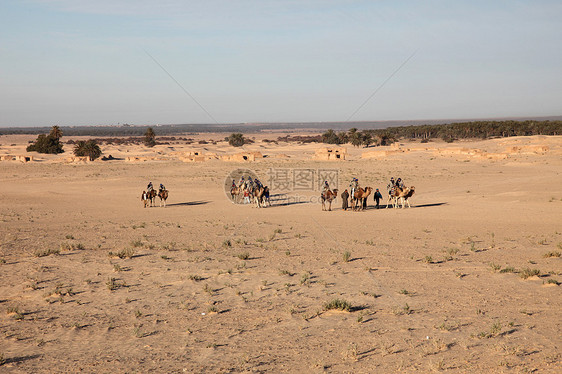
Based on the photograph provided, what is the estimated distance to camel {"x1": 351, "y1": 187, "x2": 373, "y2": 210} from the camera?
2753 centimetres

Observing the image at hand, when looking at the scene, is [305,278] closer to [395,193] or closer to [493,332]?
[493,332]

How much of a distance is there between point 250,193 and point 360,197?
24.6 ft

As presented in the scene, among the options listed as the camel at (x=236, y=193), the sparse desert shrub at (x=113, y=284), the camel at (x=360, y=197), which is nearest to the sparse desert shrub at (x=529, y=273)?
the sparse desert shrub at (x=113, y=284)

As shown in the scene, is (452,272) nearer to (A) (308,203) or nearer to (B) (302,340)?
(B) (302,340)

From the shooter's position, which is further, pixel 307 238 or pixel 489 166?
pixel 489 166

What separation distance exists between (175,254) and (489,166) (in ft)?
147

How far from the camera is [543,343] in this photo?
29.6 ft

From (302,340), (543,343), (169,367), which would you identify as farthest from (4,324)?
(543,343)

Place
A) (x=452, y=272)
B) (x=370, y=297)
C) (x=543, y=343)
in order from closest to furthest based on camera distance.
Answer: (x=543, y=343) < (x=370, y=297) < (x=452, y=272)

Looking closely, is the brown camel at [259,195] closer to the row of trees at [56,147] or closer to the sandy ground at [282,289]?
the sandy ground at [282,289]

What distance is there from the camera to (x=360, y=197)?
27.6 m

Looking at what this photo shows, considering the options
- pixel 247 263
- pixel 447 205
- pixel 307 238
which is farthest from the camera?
pixel 447 205

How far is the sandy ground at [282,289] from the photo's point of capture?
880 centimetres

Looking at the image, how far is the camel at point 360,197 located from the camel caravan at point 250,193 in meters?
5.25
